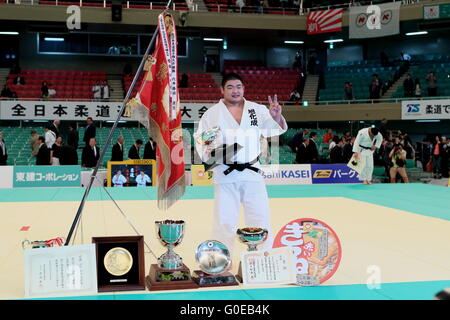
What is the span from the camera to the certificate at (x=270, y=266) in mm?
4066

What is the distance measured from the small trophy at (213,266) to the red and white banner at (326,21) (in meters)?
19.8

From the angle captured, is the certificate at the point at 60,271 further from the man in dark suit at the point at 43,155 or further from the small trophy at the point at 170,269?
the man in dark suit at the point at 43,155

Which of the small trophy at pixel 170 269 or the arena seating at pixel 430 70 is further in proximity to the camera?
the arena seating at pixel 430 70

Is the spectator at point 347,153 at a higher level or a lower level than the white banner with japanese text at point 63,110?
lower

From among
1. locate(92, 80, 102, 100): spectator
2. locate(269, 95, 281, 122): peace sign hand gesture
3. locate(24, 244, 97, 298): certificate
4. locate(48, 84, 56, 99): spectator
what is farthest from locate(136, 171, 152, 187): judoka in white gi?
locate(48, 84, 56, 99): spectator

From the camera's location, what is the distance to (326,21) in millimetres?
22438

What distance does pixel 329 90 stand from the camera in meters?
24.8

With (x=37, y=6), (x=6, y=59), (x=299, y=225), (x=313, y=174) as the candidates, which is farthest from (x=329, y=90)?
(x=299, y=225)

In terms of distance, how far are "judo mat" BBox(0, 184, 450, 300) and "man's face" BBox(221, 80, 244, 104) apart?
60.3 inches

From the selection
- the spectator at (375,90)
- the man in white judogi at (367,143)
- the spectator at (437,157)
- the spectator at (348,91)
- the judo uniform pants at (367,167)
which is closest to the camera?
the man in white judogi at (367,143)

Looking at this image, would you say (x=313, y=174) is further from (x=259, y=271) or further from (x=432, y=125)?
(x=432, y=125)

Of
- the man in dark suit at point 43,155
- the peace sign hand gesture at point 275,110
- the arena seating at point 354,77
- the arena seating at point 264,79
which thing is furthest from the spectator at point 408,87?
the peace sign hand gesture at point 275,110

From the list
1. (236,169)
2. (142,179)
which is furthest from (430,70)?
(236,169)

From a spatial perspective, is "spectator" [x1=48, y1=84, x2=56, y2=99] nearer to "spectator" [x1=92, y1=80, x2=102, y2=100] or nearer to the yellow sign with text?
"spectator" [x1=92, y1=80, x2=102, y2=100]
